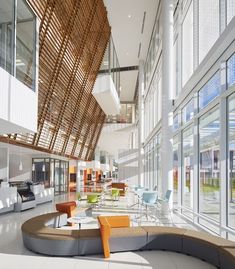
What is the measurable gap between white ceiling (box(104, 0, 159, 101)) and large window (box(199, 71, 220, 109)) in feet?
26.3

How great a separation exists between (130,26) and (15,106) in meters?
13.2

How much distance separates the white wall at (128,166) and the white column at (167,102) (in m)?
15.1

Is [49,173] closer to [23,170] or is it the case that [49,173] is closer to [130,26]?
[23,170]

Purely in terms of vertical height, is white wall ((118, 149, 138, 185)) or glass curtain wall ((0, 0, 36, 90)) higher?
glass curtain wall ((0, 0, 36, 90))

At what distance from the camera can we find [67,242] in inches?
241

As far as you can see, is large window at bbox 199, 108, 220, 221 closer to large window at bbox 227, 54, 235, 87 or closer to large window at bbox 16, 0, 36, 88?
large window at bbox 227, 54, 235, 87

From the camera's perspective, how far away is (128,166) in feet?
88.8

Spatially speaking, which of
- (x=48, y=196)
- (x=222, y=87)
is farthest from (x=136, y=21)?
(x=222, y=87)

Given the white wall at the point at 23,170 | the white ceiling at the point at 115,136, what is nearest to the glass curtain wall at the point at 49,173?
the white wall at the point at 23,170

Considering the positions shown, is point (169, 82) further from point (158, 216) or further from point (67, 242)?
point (67, 242)

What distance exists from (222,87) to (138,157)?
18932mm

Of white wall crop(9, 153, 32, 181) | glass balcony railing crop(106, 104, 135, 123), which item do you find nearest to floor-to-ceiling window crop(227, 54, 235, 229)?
white wall crop(9, 153, 32, 181)

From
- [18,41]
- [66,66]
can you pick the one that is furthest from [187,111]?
[18,41]

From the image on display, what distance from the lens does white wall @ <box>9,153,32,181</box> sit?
66.6ft
